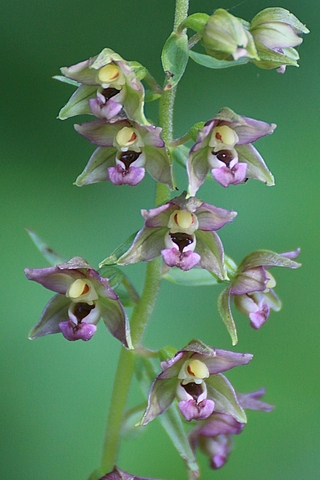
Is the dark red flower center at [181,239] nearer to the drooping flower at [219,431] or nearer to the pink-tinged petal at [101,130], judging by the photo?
the pink-tinged petal at [101,130]

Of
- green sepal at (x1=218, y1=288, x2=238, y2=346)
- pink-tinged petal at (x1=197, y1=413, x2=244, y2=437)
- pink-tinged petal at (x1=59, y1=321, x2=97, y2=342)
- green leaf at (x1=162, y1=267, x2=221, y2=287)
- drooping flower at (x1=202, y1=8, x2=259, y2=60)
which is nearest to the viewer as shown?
drooping flower at (x1=202, y1=8, x2=259, y2=60)

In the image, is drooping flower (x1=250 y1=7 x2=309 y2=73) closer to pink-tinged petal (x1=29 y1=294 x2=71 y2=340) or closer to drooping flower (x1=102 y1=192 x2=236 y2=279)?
drooping flower (x1=102 y1=192 x2=236 y2=279)

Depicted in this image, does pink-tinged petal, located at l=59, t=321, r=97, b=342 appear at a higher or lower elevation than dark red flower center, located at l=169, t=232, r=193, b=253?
lower

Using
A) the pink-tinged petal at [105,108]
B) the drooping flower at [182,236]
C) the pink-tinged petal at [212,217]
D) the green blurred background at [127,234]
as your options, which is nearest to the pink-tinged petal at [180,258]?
the drooping flower at [182,236]

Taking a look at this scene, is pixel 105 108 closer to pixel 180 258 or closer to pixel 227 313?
Answer: pixel 180 258

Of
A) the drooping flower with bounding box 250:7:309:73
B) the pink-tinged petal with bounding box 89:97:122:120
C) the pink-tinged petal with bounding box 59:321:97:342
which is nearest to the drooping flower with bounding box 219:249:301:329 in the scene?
the pink-tinged petal with bounding box 59:321:97:342

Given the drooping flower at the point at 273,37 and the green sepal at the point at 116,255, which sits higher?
the drooping flower at the point at 273,37
